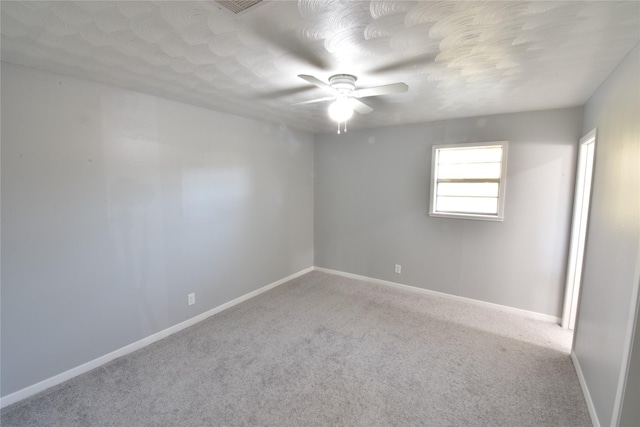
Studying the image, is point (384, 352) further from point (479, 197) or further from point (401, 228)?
point (479, 197)

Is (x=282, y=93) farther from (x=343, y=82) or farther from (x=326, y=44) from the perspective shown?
(x=326, y=44)

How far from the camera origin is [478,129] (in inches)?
135

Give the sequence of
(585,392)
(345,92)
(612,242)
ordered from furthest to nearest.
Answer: (345,92) < (585,392) < (612,242)

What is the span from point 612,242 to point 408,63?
1.76 meters

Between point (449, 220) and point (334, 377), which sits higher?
point (449, 220)

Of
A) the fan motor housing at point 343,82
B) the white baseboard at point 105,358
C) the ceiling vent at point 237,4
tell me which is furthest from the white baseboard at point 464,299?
the ceiling vent at point 237,4

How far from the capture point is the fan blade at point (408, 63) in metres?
1.83

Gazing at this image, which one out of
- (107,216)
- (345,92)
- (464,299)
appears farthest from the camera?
(464,299)

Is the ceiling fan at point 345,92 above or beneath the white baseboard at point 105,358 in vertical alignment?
above

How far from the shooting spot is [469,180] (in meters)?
3.57

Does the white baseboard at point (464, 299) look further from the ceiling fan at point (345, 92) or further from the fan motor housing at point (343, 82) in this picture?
the fan motor housing at point (343, 82)

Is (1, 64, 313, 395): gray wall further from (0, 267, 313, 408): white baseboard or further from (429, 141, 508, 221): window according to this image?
(429, 141, 508, 221): window

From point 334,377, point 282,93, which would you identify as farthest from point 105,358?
point 282,93

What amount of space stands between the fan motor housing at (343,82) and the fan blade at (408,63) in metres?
0.16
